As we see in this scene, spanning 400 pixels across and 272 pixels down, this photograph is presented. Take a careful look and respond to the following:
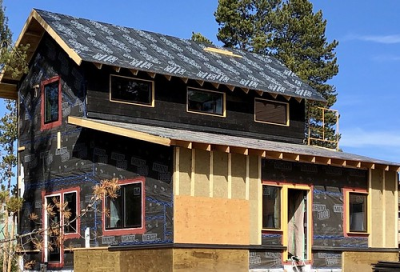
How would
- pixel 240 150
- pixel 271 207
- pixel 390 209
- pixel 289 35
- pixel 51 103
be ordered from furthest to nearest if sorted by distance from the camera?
pixel 289 35, pixel 51 103, pixel 390 209, pixel 271 207, pixel 240 150

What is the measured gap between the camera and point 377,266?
82.3 ft

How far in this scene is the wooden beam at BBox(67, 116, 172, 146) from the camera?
70.1ft

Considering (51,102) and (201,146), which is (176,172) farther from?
(51,102)

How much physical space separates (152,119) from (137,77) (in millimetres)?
1451

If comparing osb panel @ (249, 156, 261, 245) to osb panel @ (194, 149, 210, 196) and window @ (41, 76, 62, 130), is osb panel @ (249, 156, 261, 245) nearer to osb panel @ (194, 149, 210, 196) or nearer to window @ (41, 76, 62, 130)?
osb panel @ (194, 149, 210, 196)

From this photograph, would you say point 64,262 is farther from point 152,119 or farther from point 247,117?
point 247,117

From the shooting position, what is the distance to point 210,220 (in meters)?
22.4

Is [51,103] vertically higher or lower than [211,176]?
higher

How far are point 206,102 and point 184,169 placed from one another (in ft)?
20.9

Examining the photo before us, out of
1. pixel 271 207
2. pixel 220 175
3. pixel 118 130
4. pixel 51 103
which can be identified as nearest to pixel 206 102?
pixel 51 103

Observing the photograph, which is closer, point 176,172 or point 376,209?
point 176,172

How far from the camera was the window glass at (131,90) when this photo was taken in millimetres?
26172

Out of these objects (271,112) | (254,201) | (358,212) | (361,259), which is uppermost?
(271,112)

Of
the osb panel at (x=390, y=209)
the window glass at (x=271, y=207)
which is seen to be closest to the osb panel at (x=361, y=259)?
the osb panel at (x=390, y=209)
